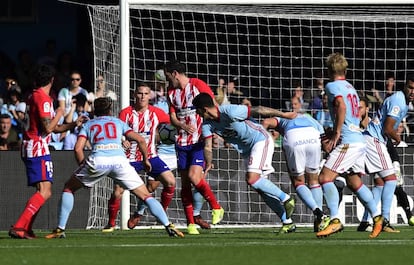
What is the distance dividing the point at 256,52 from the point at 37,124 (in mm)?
7438

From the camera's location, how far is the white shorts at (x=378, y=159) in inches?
651

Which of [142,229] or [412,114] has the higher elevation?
[412,114]

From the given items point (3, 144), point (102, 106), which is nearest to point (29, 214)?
point (102, 106)

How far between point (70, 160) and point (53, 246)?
582 centimetres

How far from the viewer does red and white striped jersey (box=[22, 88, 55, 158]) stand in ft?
48.2

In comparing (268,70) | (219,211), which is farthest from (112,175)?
(268,70)

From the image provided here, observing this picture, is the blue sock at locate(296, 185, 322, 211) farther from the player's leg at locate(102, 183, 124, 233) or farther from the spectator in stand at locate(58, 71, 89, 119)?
the spectator in stand at locate(58, 71, 89, 119)

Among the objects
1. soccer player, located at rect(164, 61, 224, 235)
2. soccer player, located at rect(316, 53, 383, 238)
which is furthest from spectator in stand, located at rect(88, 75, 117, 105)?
soccer player, located at rect(316, 53, 383, 238)

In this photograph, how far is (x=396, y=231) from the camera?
633 inches

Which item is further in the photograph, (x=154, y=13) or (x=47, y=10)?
(x=47, y=10)

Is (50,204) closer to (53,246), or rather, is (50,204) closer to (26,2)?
(53,246)

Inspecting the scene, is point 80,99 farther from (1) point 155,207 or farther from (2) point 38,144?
(1) point 155,207

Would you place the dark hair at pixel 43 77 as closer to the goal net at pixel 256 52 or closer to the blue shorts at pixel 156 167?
the blue shorts at pixel 156 167

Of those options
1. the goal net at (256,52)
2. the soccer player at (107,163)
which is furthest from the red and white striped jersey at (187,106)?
the goal net at (256,52)
